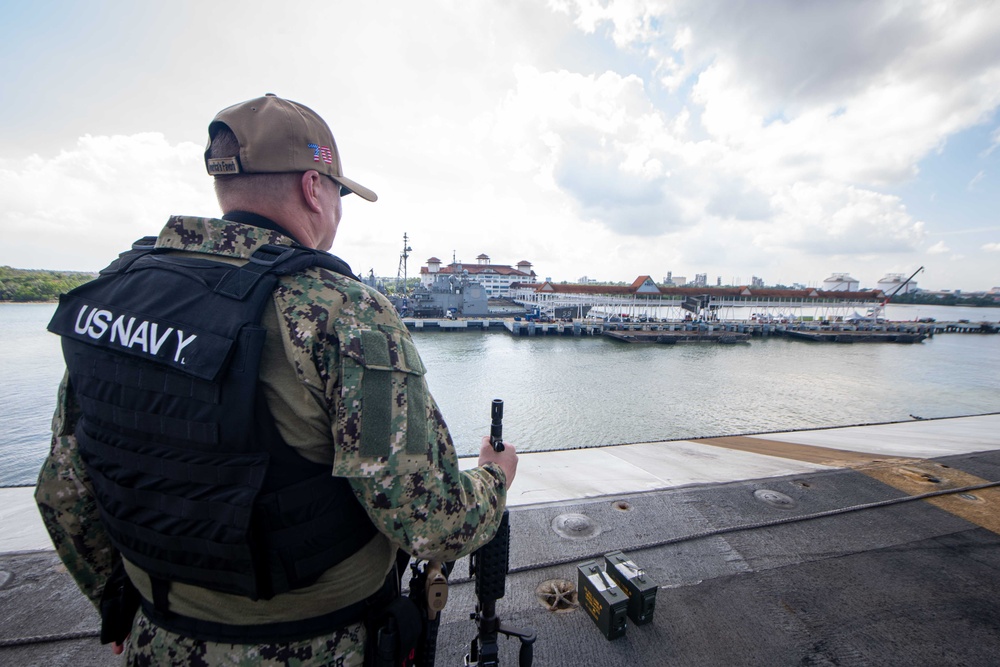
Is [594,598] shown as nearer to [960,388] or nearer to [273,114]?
[273,114]

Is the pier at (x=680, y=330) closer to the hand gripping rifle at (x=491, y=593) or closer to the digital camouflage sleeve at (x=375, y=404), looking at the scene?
the hand gripping rifle at (x=491, y=593)

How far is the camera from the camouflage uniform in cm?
75

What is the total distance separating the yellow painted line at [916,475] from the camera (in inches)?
105

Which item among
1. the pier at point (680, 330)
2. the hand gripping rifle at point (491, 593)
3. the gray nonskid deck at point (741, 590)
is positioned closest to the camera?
the hand gripping rifle at point (491, 593)

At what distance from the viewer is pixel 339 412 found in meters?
0.76

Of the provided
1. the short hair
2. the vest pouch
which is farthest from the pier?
the vest pouch

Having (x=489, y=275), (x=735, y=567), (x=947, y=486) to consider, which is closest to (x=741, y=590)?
(x=735, y=567)

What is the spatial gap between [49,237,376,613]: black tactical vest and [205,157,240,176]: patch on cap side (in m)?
0.21

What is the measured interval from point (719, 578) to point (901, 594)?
0.80 m

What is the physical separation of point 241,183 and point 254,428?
21.6 inches

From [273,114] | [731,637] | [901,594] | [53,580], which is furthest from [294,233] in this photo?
[901,594]

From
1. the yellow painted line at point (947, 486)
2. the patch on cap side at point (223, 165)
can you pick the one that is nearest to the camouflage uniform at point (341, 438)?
the patch on cap side at point (223, 165)

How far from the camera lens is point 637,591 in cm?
167

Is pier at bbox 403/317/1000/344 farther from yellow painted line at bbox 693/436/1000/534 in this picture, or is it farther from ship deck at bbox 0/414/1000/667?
ship deck at bbox 0/414/1000/667
